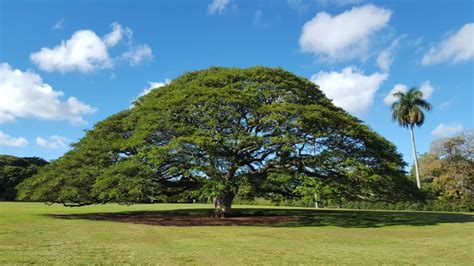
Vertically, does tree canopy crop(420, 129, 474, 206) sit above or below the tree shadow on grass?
above

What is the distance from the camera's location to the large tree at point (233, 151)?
23.8 metres

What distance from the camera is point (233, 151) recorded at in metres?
25.4

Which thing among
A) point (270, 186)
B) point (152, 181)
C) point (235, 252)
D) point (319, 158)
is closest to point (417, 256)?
point (235, 252)

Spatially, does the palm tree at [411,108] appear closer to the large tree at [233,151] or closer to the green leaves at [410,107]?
the green leaves at [410,107]

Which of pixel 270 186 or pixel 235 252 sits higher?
pixel 270 186

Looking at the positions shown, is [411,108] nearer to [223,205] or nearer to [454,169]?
[454,169]

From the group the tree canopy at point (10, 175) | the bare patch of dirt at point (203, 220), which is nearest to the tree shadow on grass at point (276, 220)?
the bare patch of dirt at point (203, 220)

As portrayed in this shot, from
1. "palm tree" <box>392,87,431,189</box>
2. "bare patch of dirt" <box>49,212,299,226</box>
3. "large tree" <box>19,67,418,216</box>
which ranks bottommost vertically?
"bare patch of dirt" <box>49,212,299,226</box>

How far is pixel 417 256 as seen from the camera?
12.2m

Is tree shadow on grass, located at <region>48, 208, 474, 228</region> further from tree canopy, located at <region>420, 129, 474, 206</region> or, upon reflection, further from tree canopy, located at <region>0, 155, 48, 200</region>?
tree canopy, located at <region>0, 155, 48, 200</region>

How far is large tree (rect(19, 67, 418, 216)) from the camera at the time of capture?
23.8m

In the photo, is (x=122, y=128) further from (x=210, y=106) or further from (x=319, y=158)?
(x=319, y=158)

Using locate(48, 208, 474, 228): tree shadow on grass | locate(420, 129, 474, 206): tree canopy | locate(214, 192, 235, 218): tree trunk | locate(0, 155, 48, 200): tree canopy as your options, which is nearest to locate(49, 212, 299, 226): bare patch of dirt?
locate(48, 208, 474, 228): tree shadow on grass

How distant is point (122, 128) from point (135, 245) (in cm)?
1649
